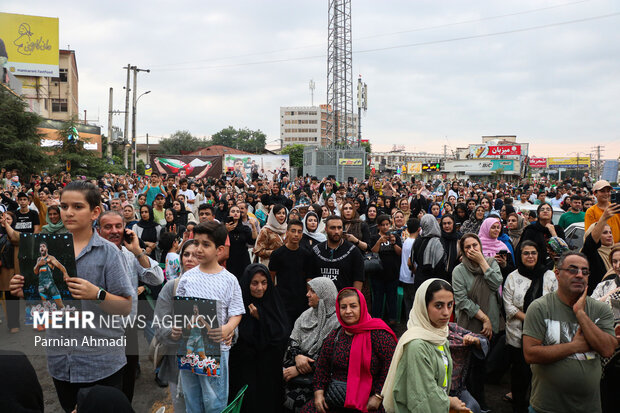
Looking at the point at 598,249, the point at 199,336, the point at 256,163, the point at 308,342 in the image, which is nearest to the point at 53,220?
the point at 199,336

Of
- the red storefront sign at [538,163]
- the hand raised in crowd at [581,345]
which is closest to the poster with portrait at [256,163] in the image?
the hand raised in crowd at [581,345]

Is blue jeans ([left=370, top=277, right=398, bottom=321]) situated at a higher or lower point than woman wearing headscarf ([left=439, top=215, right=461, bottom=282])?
lower

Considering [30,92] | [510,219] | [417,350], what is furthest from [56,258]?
[30,92]

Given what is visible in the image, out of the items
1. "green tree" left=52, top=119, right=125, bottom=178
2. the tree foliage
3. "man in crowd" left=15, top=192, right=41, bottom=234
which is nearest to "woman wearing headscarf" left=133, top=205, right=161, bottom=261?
"man in crowd" left=15, top=192, right=41, bottom=234

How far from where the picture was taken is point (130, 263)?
12.0 feet

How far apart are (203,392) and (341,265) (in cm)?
223

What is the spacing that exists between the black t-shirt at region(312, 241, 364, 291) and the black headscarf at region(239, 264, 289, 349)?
125cm

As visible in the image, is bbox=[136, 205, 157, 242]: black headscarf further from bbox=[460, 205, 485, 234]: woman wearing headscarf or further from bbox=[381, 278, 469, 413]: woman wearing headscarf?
bbox=[460, 205, 485, 234]: woman wearing headscarf

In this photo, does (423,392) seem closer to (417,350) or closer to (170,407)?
(417,350)

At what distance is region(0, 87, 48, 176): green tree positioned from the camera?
2088 cm

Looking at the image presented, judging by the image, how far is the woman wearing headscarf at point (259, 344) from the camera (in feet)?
11.2

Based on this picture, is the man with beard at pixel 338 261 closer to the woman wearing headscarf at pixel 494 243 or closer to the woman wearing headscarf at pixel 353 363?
the woman wearing headscarf at pixel 353 363

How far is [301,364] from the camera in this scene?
342 cm

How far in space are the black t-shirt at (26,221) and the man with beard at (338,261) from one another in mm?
5487
